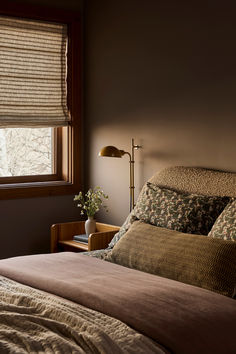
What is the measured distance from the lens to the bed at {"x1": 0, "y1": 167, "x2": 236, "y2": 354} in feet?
7.22

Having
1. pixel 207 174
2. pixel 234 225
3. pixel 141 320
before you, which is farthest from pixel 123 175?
pixel 141 320

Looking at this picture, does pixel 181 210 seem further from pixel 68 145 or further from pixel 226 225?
pixel 68 145

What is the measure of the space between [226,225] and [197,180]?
0.65 meters

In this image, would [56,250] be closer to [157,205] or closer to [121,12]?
[157,205]

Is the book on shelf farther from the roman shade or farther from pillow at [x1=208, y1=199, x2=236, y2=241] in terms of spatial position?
pillow at [x1=208, y1=199, x2=236, y2=241]

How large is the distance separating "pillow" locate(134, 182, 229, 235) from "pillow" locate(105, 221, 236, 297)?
0.44 ft

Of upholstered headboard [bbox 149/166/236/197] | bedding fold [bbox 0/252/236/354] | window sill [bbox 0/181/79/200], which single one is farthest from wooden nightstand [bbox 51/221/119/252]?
bedding fold [bbox 0/252/236/354]

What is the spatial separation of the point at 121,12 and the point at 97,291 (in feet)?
8.51

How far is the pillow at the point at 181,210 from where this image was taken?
337 centimetres

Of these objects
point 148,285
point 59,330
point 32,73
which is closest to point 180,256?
point 148,285

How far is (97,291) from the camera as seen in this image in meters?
2.68

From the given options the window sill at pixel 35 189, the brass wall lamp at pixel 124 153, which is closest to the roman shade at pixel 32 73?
the window sill at pixel 35 189

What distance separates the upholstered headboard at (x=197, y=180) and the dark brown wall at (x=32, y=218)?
1.09 m

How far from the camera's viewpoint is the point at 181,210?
345cm
